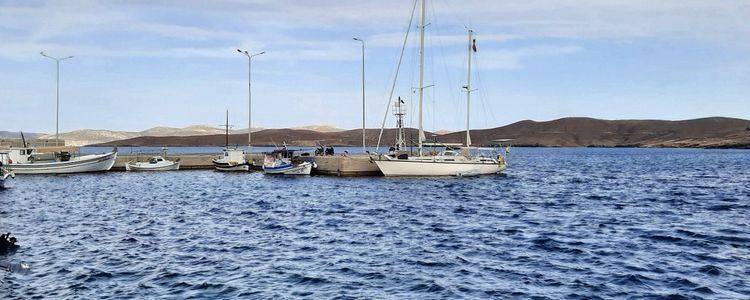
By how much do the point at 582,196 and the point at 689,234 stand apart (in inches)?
890

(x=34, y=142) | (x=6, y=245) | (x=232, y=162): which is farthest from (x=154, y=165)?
(x=6, y=245)

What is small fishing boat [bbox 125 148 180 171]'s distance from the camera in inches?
3471

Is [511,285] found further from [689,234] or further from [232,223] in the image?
[232,223]

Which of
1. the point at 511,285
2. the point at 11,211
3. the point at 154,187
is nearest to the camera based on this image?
the point at 511,285

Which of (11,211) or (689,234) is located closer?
(689,234)

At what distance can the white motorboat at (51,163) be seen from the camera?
79.3 metres

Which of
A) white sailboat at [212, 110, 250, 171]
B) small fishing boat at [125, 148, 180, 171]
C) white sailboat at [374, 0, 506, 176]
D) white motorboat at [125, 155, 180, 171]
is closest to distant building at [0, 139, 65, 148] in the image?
small fishing boat at [125, 148, 180, 171]

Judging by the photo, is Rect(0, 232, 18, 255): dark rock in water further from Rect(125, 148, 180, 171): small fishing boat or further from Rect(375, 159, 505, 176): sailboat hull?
Rect(125, 148, 180, 171): small fishing boat

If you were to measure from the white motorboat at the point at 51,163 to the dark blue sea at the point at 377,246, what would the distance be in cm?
3108

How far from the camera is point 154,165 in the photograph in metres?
88.6

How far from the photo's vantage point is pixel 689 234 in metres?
30.1

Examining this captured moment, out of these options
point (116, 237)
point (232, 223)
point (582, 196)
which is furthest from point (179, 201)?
point (582, 196)

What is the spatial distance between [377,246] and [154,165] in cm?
6943

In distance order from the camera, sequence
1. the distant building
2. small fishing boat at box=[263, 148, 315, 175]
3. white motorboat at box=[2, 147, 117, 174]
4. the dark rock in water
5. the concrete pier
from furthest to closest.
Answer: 1. the distant building
2. white motorboat at box=[2, 147, 117, 174]
3. small fishing boat at box=[263, 148, 315, 175]
4. the concrete pier
5. the dark rock in water
